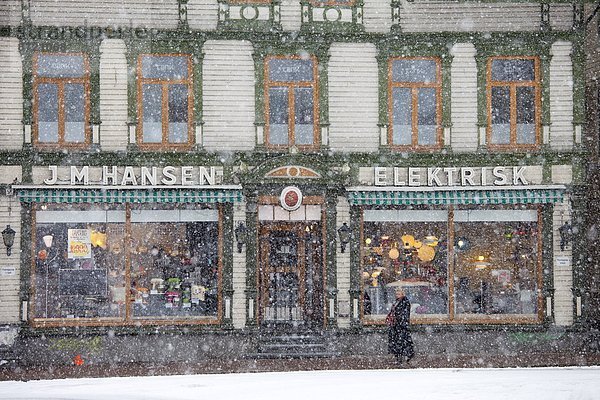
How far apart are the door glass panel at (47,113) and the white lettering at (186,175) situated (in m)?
2.94

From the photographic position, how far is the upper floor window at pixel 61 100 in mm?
20266

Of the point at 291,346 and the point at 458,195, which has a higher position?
the point at 458,195

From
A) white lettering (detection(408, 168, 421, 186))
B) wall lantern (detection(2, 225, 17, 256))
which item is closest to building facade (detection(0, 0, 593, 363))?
white lettering (detection(408, 168, 421, 186))

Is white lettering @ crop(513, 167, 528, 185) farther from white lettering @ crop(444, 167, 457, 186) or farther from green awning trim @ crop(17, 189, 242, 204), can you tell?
green awning trim @ crop(17, 189, 242, 204)

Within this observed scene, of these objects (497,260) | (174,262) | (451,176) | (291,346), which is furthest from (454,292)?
(174,262)

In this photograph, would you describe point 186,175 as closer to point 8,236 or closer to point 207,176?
point 207,176

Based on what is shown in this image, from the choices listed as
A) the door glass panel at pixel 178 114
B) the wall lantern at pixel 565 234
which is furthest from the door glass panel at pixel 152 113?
the wall lantern at pixel 565 234

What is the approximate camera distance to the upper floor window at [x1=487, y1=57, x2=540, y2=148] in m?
21.0

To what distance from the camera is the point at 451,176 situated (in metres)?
20.8

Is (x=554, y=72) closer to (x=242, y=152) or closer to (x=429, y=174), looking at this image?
(x=429, y=174)

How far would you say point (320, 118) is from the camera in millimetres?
20719

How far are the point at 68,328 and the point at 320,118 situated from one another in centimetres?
737

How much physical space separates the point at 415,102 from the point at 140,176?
655 cm

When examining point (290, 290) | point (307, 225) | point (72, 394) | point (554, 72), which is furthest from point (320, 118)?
point (72, 394)
